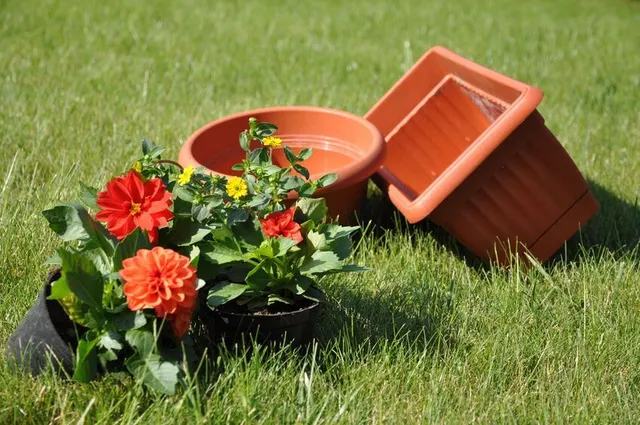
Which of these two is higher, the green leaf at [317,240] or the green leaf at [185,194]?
the green leaf at [317,240]

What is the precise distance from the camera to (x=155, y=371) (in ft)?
5.24

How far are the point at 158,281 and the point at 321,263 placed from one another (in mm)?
396

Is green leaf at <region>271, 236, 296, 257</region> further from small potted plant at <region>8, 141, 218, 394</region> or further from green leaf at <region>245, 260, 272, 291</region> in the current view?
small potted plant at <region>8, 141, 218, 394</region>

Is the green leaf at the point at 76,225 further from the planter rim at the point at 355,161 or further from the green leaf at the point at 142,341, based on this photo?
the planter rim at the point at 355,161

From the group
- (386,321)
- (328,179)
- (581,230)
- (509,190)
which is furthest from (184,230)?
(581,230)

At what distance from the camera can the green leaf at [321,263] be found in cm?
177

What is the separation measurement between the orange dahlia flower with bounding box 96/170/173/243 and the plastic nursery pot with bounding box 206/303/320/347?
0.86ft

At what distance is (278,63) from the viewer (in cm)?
440

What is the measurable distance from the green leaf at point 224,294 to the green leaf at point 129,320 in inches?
6.8

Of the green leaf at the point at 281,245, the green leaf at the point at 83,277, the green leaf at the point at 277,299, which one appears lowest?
the green leaf at the point at 83,277

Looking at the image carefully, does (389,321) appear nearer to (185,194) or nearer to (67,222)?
(185,194)

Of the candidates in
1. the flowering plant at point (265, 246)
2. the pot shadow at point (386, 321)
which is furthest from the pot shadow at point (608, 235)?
the flowering plant at point (265, 246)

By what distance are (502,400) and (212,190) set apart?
0.82 meters

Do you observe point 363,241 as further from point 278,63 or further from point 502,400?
point 278,63
